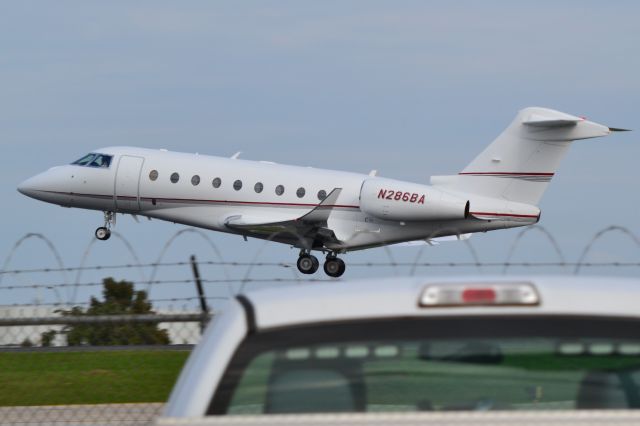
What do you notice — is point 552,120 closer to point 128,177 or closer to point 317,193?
point 317,193

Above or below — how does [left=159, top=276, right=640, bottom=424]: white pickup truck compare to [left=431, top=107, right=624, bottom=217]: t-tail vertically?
below

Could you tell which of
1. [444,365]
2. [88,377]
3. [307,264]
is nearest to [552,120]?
[307,264]

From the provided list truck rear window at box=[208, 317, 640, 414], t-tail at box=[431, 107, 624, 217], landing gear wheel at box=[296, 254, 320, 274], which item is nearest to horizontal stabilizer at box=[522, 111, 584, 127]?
t-tail at box=[431, 107, 624, 217]

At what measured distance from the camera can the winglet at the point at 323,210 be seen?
36281 mm

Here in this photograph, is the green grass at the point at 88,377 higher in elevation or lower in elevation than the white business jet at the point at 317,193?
lower

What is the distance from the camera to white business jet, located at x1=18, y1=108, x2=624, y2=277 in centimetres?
3659

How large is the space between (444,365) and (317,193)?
33422 mm

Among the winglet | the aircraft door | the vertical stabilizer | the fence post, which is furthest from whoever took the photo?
the vertical stabilizer

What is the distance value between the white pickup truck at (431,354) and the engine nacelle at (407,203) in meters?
32.3

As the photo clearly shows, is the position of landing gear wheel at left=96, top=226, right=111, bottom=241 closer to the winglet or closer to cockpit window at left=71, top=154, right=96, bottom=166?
cockpit window at left=71, top=154, right=96, bottom=166

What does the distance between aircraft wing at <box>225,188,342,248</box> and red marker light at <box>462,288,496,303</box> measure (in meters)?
31.9

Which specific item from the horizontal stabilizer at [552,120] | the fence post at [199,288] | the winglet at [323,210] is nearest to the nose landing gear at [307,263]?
the winglet at [323,210]

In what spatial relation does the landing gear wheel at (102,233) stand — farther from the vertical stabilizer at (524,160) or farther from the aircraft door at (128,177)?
the vertical stabilizer at (524,160)

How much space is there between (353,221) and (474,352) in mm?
33424
